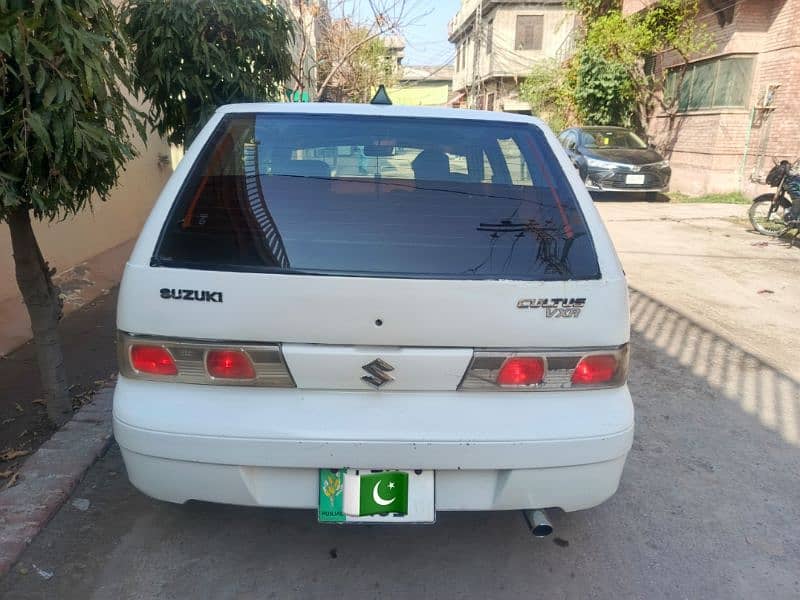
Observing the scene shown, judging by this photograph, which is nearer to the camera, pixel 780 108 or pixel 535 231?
pixel 535 231

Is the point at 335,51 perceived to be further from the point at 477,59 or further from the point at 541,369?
the point at 477,59

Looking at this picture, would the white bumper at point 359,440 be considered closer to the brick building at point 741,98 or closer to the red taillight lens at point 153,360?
the red taillight lens at point 153,360

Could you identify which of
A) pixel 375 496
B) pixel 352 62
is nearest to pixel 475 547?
pixel 375 496

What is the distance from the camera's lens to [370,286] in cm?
201

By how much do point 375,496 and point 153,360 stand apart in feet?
2.86

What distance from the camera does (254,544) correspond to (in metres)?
2.55

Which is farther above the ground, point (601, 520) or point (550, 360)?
point (550, 360)

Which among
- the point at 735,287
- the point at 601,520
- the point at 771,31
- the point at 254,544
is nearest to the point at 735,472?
the point at 601,520

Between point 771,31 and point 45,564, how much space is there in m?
15.0

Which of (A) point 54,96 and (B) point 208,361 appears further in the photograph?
(A) point 54,96

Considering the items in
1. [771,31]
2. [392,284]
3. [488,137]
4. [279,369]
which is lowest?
[279,369]

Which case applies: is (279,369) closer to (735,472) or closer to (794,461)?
(735,472)

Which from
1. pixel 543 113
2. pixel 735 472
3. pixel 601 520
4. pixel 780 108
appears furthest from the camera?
pixel 543 113

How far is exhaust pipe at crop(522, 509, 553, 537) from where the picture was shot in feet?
7.10
